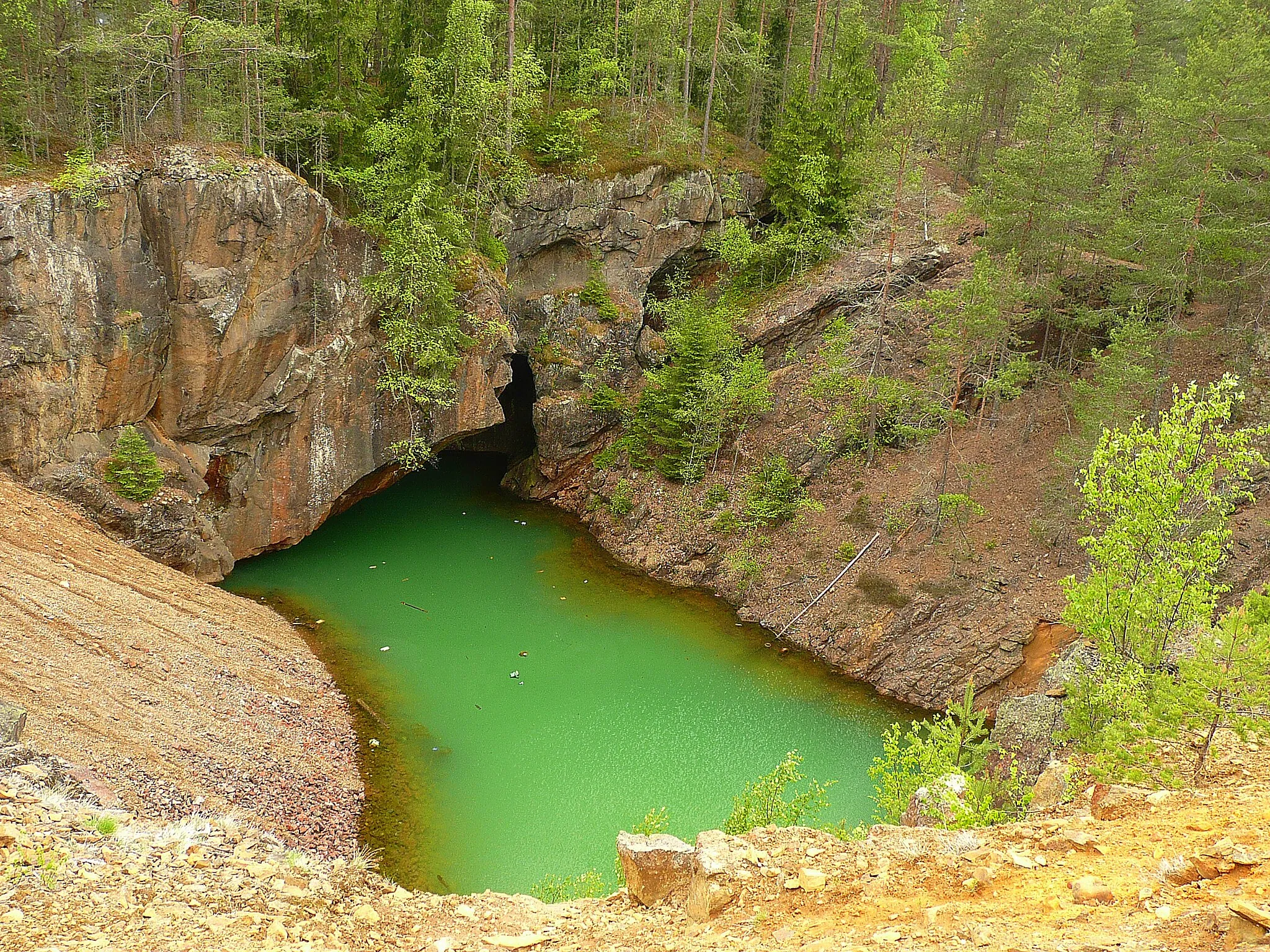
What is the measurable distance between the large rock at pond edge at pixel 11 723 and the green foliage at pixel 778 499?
19626 millimetres

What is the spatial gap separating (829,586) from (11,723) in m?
19.3

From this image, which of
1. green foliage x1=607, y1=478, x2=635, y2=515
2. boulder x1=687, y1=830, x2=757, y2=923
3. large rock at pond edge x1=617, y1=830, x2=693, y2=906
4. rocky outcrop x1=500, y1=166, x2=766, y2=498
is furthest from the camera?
rocky outcrop x1=500, y1=166, x2=766, y2=498

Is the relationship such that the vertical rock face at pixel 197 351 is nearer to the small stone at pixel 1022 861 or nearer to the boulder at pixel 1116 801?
the small stone at pixel 1022 861

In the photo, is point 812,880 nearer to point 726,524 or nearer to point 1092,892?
point 1092,892

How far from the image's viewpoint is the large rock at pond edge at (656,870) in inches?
342

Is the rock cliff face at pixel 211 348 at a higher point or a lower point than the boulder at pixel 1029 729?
higher

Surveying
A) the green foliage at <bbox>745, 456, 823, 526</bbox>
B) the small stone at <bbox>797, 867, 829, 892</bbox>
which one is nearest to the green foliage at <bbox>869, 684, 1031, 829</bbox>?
the small stone at <bbox>797, 867, 829, 892</bbox>

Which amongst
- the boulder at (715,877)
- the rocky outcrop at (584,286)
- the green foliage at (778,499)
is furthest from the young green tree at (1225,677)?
the rocky outcrop at (584,286)

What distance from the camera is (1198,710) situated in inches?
373

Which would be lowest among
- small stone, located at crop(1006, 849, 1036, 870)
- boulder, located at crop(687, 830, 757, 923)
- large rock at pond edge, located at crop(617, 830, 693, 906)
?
large rock at pond edge, located at crop(617, 830, 693, 906)

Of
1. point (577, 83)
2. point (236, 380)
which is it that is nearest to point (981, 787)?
point (236, 380)

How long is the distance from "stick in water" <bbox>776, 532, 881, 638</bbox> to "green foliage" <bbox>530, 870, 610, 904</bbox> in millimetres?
10597

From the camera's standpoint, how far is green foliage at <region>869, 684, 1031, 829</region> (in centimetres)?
1102

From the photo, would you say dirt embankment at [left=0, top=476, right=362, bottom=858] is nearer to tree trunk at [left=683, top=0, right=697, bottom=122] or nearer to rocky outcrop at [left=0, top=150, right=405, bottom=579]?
rocky outcrop at [left=0, top=150, right=405, bottom=579]
